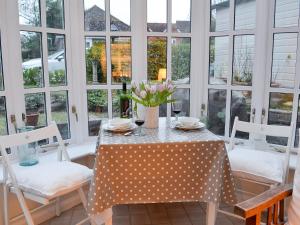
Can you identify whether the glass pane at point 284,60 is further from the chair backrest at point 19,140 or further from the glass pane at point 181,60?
the chair backrest at point 19,140

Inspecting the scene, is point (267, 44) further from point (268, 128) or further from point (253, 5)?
point (268, 128)

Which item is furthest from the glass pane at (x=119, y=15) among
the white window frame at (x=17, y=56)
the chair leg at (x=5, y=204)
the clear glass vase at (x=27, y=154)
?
the chair leg at (x=5, y=204)

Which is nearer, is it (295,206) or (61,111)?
(295,206)

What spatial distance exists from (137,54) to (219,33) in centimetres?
84

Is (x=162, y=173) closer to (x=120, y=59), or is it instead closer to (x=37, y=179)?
(x=37, y=179)

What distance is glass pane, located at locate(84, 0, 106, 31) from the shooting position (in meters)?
2.79

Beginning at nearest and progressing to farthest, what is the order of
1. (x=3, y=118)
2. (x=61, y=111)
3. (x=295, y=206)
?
(x=295, y=206) → (x=3, y=118) → (x=61, y=111)

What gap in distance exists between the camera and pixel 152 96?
7.20 ft

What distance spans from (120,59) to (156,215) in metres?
1.52

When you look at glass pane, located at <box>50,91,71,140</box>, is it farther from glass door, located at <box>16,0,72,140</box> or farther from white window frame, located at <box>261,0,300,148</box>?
white window frame, located at <box>261,0,300,148</box>

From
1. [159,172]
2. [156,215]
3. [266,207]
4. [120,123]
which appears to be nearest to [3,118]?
[120,123]

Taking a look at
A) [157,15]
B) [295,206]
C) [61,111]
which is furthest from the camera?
[157,15]

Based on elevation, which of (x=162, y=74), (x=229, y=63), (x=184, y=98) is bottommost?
(x=184, y=98)

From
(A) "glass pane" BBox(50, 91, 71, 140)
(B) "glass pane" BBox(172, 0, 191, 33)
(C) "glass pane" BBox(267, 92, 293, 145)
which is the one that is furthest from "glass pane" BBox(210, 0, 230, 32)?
(A) "glass pane" BBox(50, 91, 71, 140)
